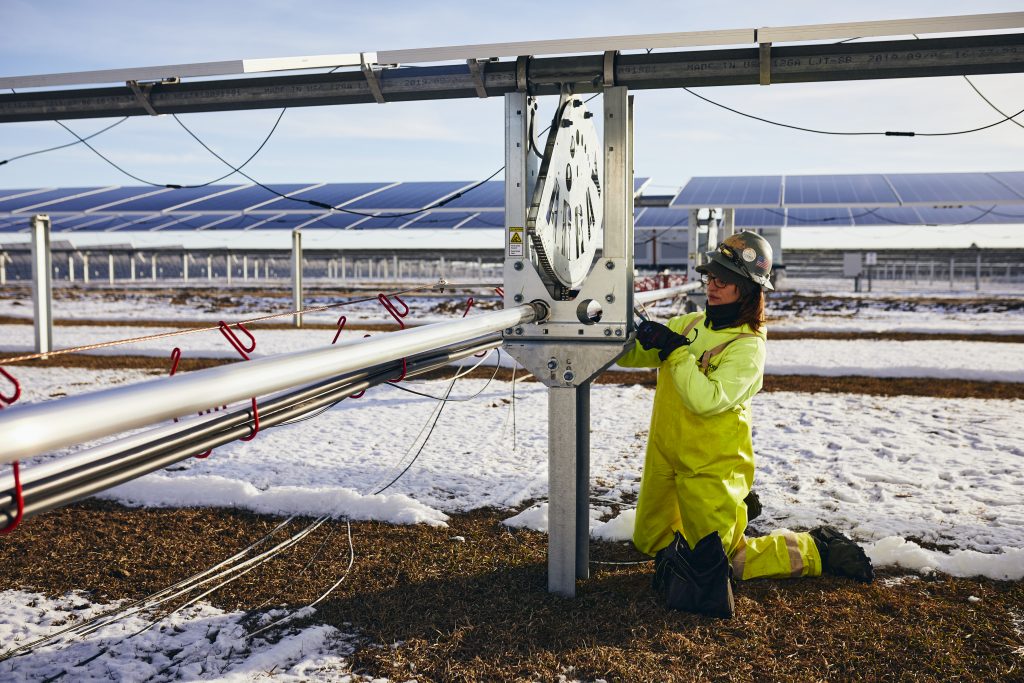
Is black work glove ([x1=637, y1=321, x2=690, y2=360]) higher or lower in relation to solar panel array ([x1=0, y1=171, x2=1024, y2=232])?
lower

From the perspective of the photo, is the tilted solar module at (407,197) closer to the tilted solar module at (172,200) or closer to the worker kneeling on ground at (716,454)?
the tilted solar module at (172,200)

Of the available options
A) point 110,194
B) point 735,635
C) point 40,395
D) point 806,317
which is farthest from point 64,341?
point 806,317

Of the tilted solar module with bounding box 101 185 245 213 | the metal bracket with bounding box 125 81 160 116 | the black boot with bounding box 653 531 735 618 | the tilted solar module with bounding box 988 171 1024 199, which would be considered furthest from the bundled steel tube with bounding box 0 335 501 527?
the tilted solar module with bounding box 101 185 245 213

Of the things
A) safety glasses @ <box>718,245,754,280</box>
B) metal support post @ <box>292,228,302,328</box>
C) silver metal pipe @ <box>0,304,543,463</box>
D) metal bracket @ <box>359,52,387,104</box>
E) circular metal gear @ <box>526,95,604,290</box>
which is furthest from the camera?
metal support post @ <box>292,228,302,328</box>

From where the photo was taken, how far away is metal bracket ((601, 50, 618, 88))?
331 cm

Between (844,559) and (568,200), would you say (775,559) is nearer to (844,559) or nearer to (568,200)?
(844,559)

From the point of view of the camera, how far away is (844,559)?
361 cm

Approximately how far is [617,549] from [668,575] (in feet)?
2.06

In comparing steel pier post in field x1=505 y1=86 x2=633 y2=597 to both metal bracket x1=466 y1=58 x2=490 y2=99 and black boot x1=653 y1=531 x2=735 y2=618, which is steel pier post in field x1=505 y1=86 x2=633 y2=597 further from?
black boot x1=653 y1=531 x2=735 y2=618

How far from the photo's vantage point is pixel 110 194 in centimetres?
2347

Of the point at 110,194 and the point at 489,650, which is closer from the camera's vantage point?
the point at 489,650

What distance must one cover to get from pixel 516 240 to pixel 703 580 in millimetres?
1608

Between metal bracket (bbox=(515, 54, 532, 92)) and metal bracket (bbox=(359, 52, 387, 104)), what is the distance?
87 centimetres

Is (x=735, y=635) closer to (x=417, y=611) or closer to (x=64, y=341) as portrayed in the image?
(x=417, y=611)
